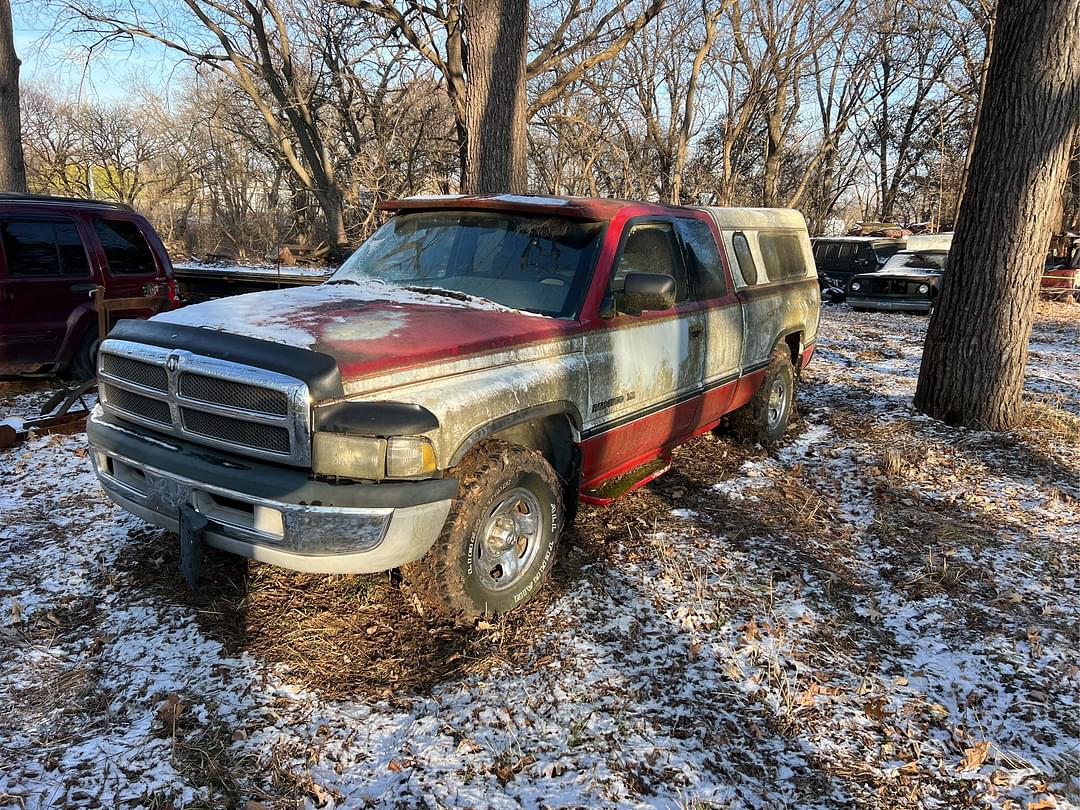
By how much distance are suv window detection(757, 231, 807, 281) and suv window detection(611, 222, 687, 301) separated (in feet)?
5.31

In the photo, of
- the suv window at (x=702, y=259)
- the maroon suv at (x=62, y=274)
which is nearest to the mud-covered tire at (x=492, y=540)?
the suv window at (x=702, y=259)

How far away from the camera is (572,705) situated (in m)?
2.87

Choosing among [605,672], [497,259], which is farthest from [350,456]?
[497,259]

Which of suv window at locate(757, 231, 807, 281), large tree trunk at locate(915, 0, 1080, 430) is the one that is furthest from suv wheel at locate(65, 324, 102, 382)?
large tree trunk at locate(915, 0, 1080, 430)

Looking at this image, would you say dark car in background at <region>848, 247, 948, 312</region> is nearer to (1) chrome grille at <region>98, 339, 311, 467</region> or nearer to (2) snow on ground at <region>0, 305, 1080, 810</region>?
(2) snow on ground at <region>0, 305, 1080, 810</region>

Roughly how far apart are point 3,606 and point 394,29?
1522cm

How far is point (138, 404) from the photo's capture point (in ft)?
10.4

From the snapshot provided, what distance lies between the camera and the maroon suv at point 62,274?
268 inches

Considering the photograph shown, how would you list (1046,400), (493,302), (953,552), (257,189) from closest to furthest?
(493,302)
(953,552)
(1046,400)
(257,189)

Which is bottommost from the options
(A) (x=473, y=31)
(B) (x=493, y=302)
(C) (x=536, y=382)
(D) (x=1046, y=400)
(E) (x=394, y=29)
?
(D) (x=1046, y=400)

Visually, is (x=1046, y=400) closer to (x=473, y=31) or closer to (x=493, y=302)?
(x=493, y=302)

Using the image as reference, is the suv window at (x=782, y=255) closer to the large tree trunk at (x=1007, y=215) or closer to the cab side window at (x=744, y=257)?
the cab side window at (x=744, y=257)

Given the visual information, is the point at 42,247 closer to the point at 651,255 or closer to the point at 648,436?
the point at 651,255

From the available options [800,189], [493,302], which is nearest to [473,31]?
[493,302]
